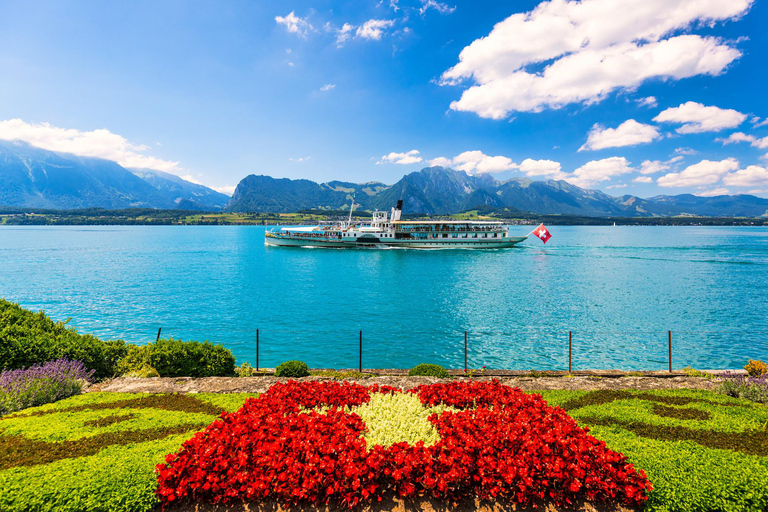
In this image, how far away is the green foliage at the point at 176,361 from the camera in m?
15.4

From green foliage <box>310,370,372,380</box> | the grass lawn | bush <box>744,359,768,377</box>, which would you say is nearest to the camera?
the grass lawn

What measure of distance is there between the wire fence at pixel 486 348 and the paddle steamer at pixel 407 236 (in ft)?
270

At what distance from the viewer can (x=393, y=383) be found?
45.4ft

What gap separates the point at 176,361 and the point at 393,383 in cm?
974

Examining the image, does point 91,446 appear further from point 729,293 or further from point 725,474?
point 729,293

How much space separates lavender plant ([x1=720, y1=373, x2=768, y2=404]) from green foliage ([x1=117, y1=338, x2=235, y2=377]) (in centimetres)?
1954

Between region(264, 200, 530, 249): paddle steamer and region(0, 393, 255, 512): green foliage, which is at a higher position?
region(264, 200, 530, 249): paddle steamer

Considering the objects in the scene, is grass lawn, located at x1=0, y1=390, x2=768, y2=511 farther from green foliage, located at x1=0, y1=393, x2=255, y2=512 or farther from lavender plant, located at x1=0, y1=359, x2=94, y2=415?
lavender plant, located at x1=0, y1=359, x2=94, y2=415

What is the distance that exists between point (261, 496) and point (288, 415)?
8.01 ft

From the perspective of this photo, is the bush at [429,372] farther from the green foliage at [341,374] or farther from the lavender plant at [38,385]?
the lavender plant at [38,385]

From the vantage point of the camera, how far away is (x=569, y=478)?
21.0ft

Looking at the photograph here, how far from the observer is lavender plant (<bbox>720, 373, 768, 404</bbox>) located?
11305mm

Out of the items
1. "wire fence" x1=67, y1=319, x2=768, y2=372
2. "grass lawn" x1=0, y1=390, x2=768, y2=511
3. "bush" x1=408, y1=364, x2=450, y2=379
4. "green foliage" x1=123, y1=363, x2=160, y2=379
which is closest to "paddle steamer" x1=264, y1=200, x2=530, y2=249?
"wire fence" x1=67, y1=319, x2=768, y2=372

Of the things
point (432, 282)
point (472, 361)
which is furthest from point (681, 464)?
point (432, 282)
